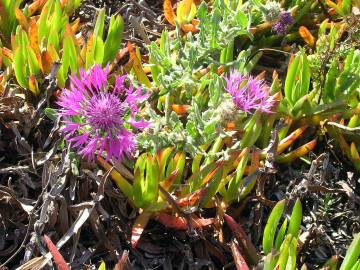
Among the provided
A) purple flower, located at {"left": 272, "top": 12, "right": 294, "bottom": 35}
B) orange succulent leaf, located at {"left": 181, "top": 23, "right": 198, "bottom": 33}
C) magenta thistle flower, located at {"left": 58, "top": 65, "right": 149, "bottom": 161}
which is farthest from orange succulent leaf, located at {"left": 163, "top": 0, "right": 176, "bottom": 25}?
magenta thistle flower, located at {"left": 58, "top": 65, "right": 149, "bottom": 161}

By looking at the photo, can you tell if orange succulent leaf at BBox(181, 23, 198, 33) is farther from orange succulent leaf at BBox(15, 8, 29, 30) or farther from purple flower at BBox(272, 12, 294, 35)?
orange succulent leaf at BBox(15, 8, 29, 30)

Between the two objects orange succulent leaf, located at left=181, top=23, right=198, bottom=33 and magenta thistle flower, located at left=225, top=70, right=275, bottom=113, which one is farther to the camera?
orange succulent leaf, located at left=181, top=23, right=198, bottom=33

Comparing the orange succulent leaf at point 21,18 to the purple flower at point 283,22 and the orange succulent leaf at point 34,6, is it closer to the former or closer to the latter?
the orange succulent leaf at point 34,6

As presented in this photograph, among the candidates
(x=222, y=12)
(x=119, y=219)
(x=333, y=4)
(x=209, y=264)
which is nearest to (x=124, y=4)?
(x=222, y=12)

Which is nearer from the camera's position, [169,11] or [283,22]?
[283,22]

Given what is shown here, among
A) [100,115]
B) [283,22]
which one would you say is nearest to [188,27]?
[283,22]

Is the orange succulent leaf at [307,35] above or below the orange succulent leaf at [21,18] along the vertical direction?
below

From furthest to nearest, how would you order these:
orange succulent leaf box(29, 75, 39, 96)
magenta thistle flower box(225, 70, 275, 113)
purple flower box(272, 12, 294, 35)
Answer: purple flower box(272, 12, 294, 35), orange succulent leaf box(29, 75, 39, 96), magenta thistle flower box(225, 70, 275, 113)

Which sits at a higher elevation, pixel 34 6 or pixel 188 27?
pixel 34 6

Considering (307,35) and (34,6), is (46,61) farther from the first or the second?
(307,35)

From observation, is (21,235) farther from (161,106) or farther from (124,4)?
(124,4)

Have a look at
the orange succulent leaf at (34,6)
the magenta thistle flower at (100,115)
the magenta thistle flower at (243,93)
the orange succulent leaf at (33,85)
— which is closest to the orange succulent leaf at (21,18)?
the orange succulent leaf at (34,6)
